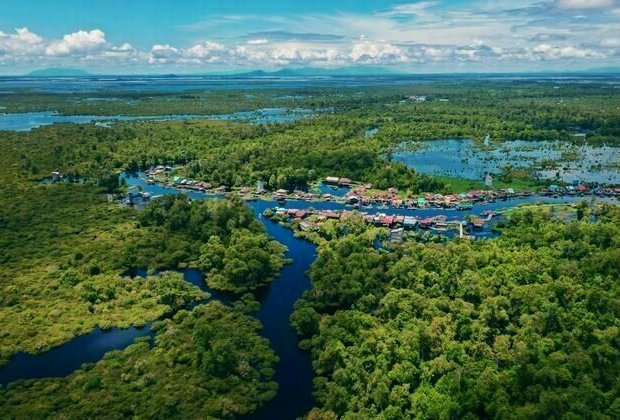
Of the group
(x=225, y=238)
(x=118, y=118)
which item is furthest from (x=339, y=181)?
(x=118, y=118)

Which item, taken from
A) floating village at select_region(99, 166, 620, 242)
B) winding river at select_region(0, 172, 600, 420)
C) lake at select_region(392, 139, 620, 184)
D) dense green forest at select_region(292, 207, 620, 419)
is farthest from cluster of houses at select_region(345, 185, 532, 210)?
winding river at select_region(0, 172, 600, 420)

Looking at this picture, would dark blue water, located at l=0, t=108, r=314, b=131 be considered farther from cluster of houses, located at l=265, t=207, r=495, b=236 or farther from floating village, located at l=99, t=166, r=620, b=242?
cluster of houses, located at l=265, t=207, r=495, b=236

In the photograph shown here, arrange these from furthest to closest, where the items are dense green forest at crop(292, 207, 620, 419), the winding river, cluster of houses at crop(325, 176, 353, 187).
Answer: cluster of houses at crop(325, 176, 353, 187)
the winding river
dense green forest at crop(292, 207, 620, 419)

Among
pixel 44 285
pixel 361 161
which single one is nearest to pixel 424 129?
pixel 361 161

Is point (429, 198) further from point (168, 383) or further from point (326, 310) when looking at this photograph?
point (168, 383)

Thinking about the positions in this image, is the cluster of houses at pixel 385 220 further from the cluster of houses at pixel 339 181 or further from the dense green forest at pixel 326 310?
the cluster of houses at pixel 339 181

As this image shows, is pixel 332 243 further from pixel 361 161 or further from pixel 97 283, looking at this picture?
pixel 361 161
